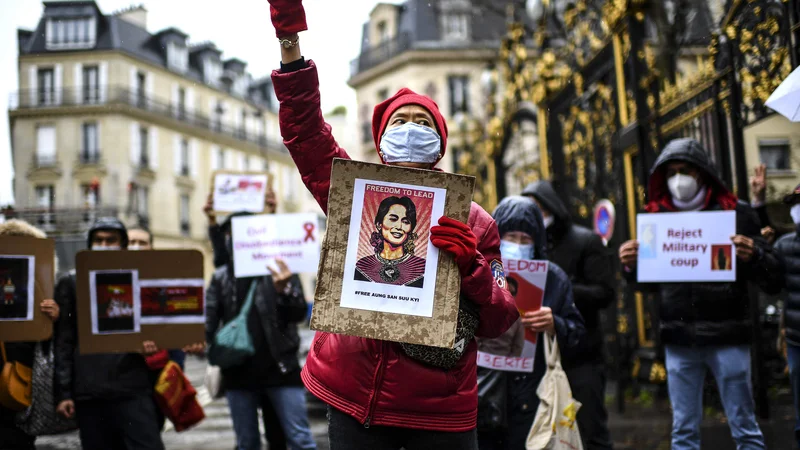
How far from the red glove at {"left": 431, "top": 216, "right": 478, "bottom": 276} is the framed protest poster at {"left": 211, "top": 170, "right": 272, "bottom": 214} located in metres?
4.67

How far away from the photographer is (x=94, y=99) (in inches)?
1221

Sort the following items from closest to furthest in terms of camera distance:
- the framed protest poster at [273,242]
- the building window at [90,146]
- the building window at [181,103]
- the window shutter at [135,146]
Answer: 1. the framed protest poster at [273,242]
2. the building window at [90,146]
3. the window shutter at [135,146]
4. the building window at [181,103]

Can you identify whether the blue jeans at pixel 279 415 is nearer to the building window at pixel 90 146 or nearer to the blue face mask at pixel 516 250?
the blue face mask at pixel 516 250

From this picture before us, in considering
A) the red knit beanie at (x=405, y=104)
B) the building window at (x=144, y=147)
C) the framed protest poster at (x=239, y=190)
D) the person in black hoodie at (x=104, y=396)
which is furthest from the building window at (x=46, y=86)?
Result: the red knit beanie at (x=405, y=104)

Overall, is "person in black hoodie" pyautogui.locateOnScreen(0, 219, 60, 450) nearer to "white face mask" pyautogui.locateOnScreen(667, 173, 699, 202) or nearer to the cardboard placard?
the cardboard placard

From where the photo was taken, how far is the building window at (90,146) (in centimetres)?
3128

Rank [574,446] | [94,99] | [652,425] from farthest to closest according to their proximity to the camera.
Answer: [94,99] < [652,425] < [574,446]

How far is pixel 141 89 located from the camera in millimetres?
36906

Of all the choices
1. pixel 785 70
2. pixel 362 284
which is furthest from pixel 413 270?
pixel 785 70

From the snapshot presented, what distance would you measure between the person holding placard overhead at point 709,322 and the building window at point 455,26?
35603mm

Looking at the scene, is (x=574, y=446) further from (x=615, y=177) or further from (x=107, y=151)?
(x=107, y=151)

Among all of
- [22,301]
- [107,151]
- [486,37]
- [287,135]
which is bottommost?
[22,301]

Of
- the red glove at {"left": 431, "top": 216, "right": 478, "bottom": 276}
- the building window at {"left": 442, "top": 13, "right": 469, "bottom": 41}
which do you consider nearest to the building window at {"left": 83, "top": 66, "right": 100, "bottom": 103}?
the building window at {"left": 442, "top": 13, "right": 469, "bottom": 41}

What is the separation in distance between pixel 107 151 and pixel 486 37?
18.5 m
